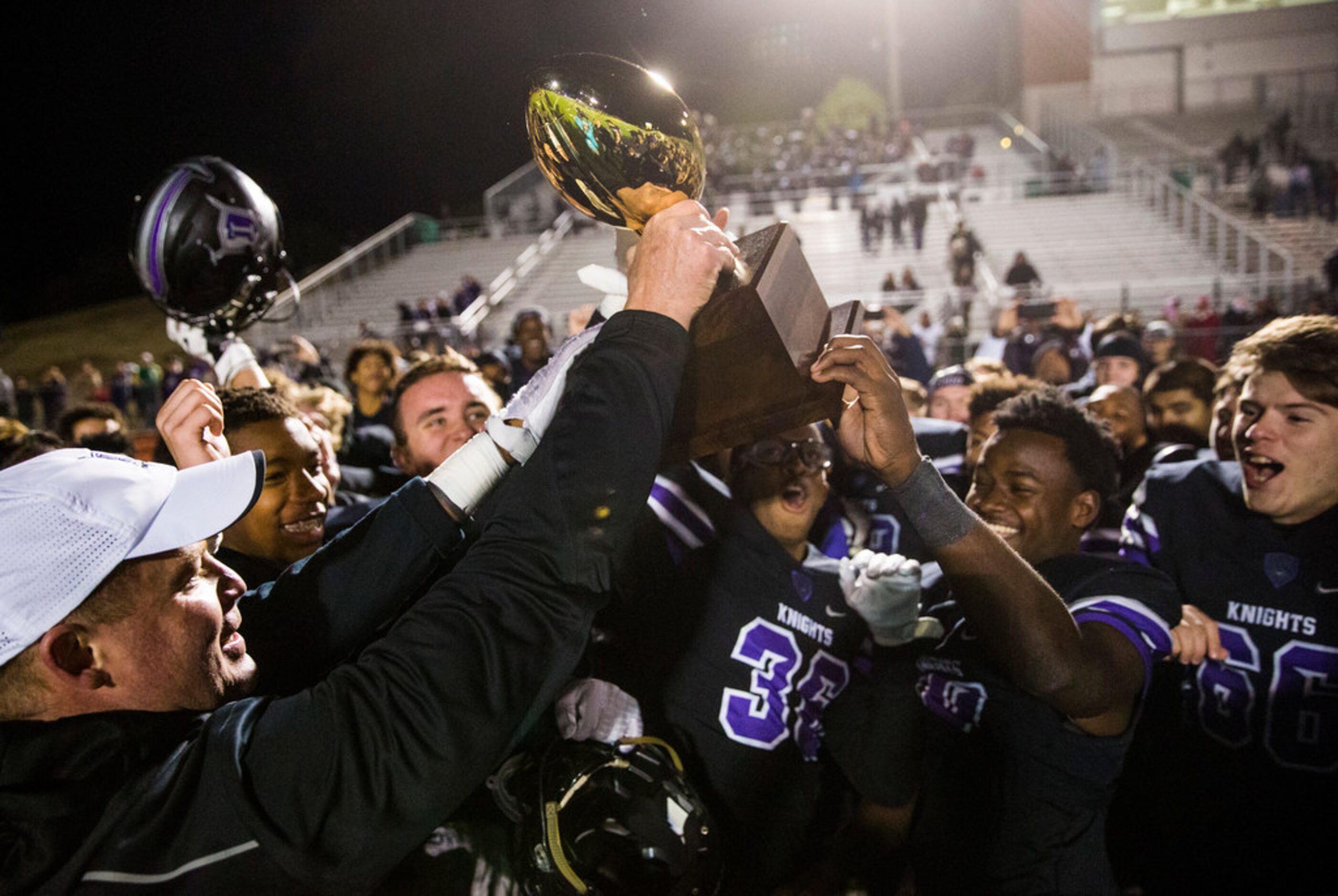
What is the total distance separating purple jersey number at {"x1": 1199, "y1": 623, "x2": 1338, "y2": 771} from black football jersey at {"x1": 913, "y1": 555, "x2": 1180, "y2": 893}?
0.59 m

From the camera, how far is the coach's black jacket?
1.10 metres

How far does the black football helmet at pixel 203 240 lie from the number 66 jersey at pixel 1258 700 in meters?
3.18

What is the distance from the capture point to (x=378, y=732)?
1133 mm

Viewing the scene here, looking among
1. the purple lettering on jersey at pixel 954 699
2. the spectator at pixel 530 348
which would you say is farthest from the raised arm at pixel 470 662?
the spectator at pixel 530 348

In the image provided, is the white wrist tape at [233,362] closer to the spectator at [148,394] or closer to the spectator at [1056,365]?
the spectator at [1056,365]

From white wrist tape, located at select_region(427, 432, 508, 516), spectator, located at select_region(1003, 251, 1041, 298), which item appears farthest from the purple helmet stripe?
spectator, located at select_region(1003, 251, 1041, 298)

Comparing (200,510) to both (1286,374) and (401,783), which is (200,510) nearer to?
(401,783)

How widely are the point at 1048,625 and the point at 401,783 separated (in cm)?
128

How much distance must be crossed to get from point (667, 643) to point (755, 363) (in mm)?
1075

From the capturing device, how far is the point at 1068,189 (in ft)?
66.3

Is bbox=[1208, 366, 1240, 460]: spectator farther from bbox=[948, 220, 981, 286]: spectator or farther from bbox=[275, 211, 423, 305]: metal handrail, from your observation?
bbox=[275, 211, 423, 305]: metal handrail

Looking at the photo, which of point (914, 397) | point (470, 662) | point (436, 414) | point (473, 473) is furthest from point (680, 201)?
point (914, 397)

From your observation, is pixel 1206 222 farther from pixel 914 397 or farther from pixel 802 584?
pixel 802 584

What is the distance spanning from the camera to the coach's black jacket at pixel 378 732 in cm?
110
